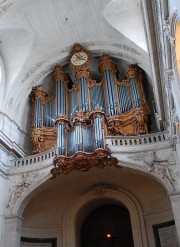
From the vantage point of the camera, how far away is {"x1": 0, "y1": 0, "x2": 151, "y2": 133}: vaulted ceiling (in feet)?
43.6

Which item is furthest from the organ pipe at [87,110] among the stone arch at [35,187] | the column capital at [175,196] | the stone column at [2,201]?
the column capital at [175,196]

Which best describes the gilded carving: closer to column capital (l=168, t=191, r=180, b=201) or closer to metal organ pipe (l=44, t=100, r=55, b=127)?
column capital (l=168, t=191, r=180, b=201)

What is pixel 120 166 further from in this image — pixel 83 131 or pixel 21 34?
pixel 21 34

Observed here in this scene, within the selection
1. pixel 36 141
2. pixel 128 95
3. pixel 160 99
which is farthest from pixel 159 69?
pixel 36 141

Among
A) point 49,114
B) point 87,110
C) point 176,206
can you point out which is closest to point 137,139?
point 176,206

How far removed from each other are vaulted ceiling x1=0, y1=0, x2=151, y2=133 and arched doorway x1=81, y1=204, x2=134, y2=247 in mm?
4991

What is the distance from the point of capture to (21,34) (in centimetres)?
1410

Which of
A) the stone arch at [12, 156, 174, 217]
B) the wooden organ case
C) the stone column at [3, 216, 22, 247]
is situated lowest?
the stone column at [3, 216, 22, 247]

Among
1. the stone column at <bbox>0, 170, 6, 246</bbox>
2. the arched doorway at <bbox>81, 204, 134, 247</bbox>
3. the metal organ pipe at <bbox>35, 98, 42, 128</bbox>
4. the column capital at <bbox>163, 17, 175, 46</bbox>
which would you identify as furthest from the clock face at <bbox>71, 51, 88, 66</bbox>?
the column capital at <bbox>163, 17, 175, 46</bbox>

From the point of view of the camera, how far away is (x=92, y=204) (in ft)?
43.5

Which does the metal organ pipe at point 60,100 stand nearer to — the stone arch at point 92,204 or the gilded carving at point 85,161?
the gilded carving at point 85,161

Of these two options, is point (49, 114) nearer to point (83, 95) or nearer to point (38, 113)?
point (38, 113)

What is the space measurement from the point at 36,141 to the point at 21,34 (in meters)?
4.66

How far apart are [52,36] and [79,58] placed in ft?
5.20
